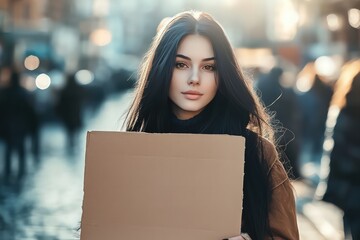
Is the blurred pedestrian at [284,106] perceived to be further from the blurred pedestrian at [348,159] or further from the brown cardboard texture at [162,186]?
the brown cardboard texture at [162,186]

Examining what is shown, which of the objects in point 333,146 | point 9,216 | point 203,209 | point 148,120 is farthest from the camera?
point 9,216

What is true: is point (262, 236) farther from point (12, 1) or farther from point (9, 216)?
point (12, 1)

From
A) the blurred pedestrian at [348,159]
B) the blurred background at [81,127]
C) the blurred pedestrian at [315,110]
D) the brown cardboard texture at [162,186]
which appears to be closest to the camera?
the brown cardboard texture at [162,186]

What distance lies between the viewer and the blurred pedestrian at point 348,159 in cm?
669

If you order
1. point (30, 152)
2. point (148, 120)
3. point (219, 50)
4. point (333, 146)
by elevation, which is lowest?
point (30, 152)

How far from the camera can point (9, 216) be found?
34.6 ft

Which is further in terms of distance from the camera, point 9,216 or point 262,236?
point 9,216

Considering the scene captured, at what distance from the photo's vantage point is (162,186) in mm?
3043

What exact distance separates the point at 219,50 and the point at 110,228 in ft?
Answer: 2.54

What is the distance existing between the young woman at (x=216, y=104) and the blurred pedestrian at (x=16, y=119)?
36.6 feet

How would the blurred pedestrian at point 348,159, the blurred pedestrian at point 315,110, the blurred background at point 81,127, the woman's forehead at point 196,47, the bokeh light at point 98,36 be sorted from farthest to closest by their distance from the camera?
the bokeh light at point 98,36, the blurred pedestrian at point 315,110, the blurred background at point 81,127, the blurred pedestrian at point 348,159, the woman's forehead at point 196,47

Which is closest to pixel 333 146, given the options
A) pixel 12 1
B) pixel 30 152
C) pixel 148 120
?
pixel 148 120

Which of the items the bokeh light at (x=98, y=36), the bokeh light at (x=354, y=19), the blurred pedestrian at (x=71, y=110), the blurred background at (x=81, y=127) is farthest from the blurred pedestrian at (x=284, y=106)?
the bokeh light at (x=98, y=36)

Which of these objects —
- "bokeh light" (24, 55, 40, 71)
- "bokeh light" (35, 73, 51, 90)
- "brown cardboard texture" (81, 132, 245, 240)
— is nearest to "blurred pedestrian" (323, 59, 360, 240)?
"brown cardboard texture" (81, 132, 245, 240)
